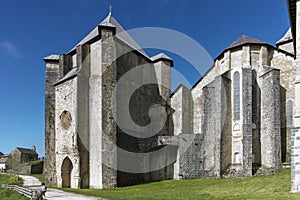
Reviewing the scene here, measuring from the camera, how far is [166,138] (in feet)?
83.6

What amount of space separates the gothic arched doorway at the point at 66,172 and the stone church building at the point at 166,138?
53 millimetres

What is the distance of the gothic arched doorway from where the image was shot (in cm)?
2398

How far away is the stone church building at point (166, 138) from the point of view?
22.1 metres

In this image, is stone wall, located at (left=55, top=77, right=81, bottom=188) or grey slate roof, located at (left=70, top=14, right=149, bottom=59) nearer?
stone wall, located at (left=55, top=77, right=81, bottom=188)

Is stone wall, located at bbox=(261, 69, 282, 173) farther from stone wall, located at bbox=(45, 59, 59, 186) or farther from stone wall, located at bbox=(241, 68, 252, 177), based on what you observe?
stone wall, located at bbox=(45, 59, 59, 186)

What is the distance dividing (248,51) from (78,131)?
47.5ft

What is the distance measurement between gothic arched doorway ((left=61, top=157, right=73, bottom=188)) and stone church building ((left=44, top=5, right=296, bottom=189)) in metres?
0.05

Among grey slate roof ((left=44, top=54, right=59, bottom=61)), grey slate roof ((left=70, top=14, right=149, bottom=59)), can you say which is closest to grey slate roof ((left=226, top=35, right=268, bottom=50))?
grey slate roof ((left=70, top=14, right=149, bottom=59))

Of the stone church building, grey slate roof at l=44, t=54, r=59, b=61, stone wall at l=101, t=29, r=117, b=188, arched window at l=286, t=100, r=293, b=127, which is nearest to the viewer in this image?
stone wall at l=101, t=29, r=117, b=188

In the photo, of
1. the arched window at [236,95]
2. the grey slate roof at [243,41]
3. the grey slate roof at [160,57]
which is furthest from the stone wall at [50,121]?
the grey slate roof at [243,41]

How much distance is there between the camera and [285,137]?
2298cm

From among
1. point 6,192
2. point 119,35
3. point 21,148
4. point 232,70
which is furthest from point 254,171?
point 21,148

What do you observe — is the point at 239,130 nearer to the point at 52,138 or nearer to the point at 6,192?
the point at 52,138

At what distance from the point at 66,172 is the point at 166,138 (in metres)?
8.40
